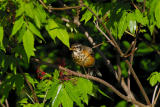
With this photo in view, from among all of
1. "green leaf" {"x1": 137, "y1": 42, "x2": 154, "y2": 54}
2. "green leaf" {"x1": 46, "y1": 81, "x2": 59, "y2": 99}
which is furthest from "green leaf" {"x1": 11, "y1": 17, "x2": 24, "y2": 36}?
"green leaf" {"x1": 137, "y1": 42, "x2": 154, "y2": 54}

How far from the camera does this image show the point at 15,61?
2221mm

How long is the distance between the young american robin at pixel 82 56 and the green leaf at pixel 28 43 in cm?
184

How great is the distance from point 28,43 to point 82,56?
207 centimetres

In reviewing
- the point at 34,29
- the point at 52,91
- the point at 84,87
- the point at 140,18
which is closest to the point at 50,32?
the point at 34,29

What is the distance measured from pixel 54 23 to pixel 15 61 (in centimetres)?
57

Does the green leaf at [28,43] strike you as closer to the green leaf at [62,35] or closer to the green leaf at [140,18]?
the green leaf at [62,35]

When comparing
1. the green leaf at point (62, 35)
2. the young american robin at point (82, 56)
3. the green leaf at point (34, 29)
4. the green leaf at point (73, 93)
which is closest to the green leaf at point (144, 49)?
the young american robin at point (82, 56)

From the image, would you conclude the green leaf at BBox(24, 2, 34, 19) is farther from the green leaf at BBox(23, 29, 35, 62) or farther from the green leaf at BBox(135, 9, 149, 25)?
the green leaf at BBox(135, 9, 149, 25)

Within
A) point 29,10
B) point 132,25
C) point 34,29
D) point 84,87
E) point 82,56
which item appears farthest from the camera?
point 82,56

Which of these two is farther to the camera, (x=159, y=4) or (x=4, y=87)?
(x=4, y=87)

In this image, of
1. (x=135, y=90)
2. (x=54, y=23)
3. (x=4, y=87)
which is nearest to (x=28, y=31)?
(x=54, y=23)

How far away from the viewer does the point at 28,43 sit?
1593mm

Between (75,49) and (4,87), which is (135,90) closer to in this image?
(75,49)

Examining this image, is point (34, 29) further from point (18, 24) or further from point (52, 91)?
point (52, 91)
